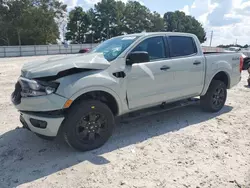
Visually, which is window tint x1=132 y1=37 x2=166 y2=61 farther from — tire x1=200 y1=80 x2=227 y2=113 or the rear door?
tire x1=200 y1=80 x2=227 y2=113

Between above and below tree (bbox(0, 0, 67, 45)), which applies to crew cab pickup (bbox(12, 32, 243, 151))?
below

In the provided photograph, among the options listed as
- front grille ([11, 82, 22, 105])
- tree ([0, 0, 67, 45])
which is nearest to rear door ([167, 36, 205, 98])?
front grille ([11, 82, 22, 105])

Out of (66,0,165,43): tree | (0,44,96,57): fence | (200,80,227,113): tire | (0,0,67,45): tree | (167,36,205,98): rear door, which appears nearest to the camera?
(167,36,205,98): rear door

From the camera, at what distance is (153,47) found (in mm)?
4676

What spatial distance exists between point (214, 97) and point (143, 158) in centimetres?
288

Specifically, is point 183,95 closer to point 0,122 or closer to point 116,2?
point 0,122

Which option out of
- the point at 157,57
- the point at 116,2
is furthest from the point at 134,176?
the point at 116,2

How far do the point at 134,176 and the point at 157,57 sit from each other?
230cm

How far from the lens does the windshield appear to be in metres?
4.27

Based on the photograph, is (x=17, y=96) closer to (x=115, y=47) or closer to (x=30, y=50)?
(x=115, y=47)

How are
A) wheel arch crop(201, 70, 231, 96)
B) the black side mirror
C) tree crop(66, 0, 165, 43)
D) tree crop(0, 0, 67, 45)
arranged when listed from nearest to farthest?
1. the black side mirror
2. wheel arch crop(201, 70, 231, 96)
3. tree crop(0, 0, 67, 45)
4. tree crop(66, 0, 165, 43)

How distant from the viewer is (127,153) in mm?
3908

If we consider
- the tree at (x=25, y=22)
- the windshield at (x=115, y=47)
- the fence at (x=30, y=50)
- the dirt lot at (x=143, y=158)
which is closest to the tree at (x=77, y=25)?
the tree at (x=25, y=22)

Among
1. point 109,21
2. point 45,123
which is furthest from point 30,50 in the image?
point 109,21
